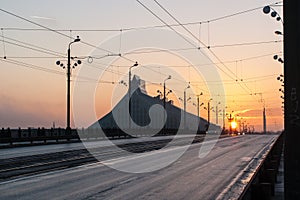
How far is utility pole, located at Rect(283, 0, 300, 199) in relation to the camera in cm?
518

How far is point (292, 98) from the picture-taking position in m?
5.32

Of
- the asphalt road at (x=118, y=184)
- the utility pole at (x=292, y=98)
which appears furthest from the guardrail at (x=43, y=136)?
the utility pole at (x=292, y=98)

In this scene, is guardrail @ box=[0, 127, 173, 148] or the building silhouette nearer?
guardrail @ box=[0, 127, 173, 148]

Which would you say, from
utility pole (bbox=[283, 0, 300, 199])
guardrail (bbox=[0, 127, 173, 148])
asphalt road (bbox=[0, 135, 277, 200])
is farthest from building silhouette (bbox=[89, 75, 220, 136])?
utility pole (bbox=[283, 0, 300, 199])

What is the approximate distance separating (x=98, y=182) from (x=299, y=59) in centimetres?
1045

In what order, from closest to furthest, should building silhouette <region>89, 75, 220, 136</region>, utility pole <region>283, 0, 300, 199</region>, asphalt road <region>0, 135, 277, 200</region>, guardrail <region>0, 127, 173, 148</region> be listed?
utility pole <region>283, 0, 300, 199</region> → asphalt road <region>0, 135, 277, 200</region> → guardrail <region>0, 127, 173, 148</region> → building silhouette <region>89, 75, 220, 136</region>

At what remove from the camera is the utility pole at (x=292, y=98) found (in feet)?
17.0

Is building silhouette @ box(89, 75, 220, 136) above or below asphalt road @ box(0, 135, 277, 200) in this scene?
above

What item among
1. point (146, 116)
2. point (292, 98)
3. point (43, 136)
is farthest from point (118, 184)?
point (146, 116)

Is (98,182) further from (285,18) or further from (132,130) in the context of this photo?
(132,130)

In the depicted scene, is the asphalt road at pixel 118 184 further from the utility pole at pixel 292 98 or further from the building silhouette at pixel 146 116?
the building silhouette at pixel 146 116

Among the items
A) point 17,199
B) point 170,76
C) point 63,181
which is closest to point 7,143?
point 63,181

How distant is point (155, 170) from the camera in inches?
747

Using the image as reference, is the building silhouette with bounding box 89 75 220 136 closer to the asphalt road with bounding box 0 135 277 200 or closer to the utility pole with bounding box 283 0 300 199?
the asphalt road with bounding box 0 135 277 200
